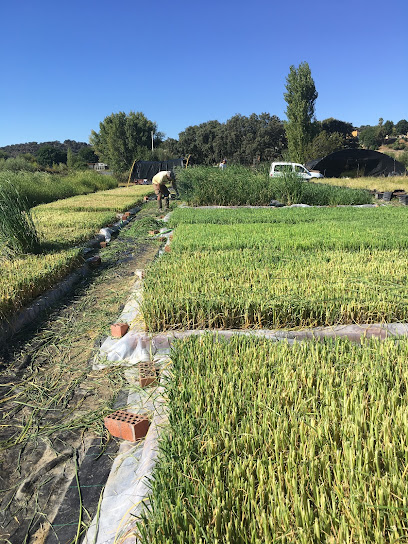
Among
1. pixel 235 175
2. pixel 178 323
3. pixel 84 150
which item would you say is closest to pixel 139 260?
pixel 178 323

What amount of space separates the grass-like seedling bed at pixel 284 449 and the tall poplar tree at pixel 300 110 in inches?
1201

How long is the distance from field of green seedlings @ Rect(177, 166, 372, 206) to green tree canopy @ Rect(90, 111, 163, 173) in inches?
1289

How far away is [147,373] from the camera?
111 inches

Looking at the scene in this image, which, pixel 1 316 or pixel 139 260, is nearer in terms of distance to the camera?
pixel 1 316

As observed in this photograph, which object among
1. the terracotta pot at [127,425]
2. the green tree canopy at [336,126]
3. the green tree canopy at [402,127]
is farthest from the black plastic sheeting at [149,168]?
the green tree canopy at [402,127]

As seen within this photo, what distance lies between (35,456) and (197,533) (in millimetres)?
1380

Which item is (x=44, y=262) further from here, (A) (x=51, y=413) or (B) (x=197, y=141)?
(B) (x=197, y=141)

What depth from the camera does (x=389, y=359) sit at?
2254 millimetres

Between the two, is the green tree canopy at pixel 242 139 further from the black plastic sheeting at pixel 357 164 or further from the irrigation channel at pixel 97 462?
the irrigation channel at pixel 97 462

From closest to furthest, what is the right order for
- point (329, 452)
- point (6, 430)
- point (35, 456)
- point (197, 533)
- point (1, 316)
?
point (197, 533) → point (329, 452) → point (35, 456) → point (6, 430) → point (1, 316)

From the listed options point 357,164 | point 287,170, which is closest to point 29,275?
point 287,170

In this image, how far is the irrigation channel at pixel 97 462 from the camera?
163cm

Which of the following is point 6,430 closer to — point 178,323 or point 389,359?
point 178,323

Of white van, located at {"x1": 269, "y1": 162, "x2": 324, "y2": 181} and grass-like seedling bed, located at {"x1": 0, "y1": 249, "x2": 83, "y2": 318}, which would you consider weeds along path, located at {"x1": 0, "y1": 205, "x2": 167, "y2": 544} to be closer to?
grass-like seedling bed, located at {"x1": 0, "y1": 249, "x2": 83, "y2": 318}
